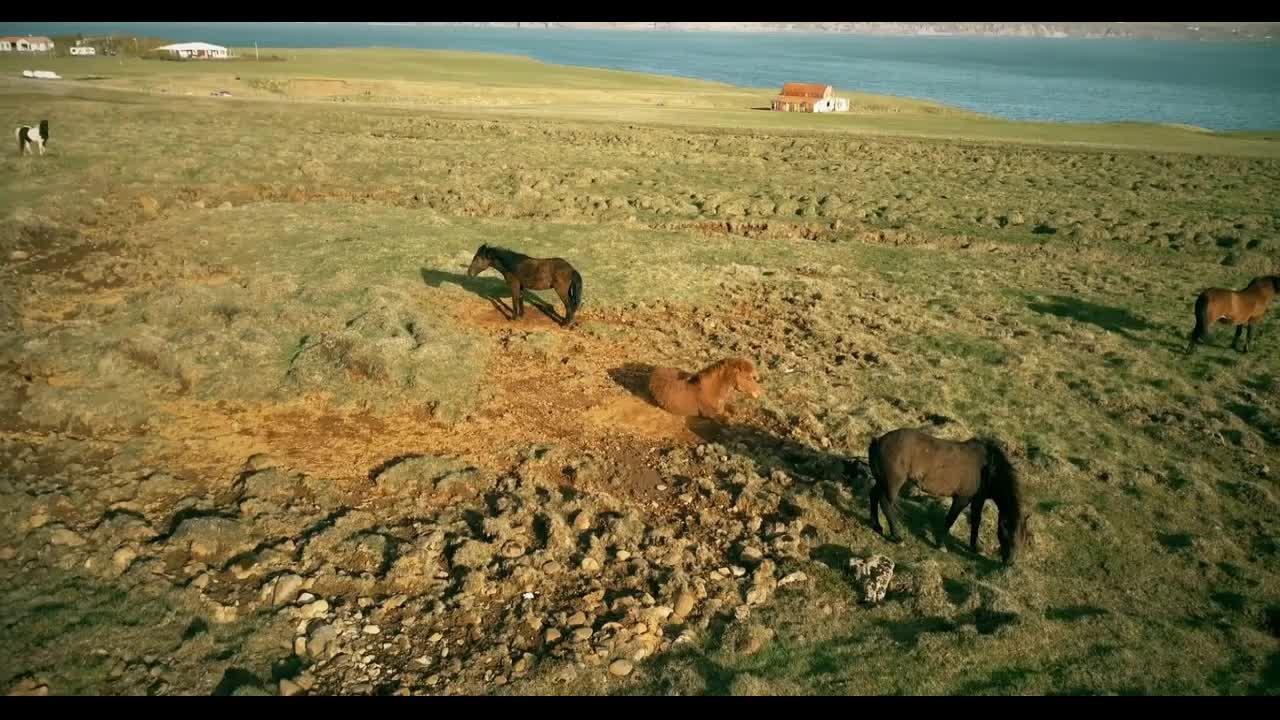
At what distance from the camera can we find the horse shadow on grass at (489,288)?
14.0 m

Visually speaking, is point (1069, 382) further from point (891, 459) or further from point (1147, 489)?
point (891, 459)

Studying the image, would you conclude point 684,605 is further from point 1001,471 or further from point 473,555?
point 1001,471

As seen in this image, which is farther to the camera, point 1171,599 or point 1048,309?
A: point 1048,309

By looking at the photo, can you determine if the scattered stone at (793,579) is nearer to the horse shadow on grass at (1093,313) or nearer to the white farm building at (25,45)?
the horse shadow on grass at (1093,313)

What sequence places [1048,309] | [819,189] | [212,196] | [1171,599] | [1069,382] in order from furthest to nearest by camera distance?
[819,189] → [212,196] → [1048,309] → [1069,382] → [1171,599]

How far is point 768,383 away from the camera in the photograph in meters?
11.3

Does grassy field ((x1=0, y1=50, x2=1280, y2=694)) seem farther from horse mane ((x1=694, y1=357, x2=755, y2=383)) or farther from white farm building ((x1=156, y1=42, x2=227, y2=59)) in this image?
white farm building ((x1=156, y1=42, x2=227, y2=59))

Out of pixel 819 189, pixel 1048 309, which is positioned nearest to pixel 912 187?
pixel 819 189

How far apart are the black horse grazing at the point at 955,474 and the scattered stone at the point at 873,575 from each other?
27.3 inches

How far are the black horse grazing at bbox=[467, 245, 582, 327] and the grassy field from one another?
0.49 metres

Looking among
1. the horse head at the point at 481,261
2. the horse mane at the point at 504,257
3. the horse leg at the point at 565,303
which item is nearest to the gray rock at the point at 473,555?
the horse leg at the point at 565,303

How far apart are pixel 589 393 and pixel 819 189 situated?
18.8m
